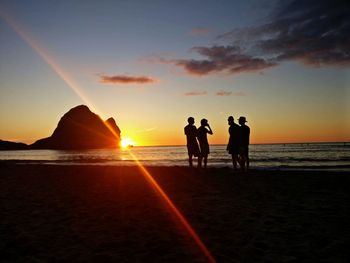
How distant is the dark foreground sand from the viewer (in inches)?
178

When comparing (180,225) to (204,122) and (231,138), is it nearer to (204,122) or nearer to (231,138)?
(231,138)

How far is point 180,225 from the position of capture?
6141 millimetres

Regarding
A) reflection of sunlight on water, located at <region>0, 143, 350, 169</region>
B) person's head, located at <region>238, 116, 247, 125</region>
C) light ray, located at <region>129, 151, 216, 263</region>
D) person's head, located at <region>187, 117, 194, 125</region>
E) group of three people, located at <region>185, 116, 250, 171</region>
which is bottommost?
reflection of sunlight on water, located at <region>0, 143, 350, 169</region>

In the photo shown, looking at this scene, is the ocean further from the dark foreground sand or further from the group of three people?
the dark foreground sand

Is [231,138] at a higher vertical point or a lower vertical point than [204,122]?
lower

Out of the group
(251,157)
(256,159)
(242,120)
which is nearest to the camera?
(242,120)

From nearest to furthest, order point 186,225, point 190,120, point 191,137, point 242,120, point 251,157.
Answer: point 186,225 < point 242,120 < point 190,120 < point 191,137 < point 251,157

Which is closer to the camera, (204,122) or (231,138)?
(231,138)

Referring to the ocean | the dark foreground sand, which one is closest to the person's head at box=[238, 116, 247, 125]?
the dark foreground sand

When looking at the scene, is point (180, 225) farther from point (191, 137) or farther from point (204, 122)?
point (191, 137)

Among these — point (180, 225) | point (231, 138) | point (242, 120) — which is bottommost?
point (180, 225)

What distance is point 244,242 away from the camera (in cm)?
491

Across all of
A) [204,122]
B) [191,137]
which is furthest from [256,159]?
[204,122]

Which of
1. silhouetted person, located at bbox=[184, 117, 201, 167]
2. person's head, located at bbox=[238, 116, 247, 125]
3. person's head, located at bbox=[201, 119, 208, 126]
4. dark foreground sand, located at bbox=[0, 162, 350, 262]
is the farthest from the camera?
silhouetted person, located at bbox=[184, 117, 201, 167]
